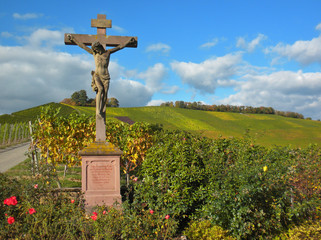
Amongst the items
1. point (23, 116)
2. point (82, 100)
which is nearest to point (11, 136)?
point (23, 116)

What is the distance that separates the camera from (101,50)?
23.6 ft

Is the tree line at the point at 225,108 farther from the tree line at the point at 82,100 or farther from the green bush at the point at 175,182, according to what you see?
the green bush at the point at 175,182

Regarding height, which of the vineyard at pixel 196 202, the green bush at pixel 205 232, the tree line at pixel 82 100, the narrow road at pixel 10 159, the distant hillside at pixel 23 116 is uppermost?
the tree line at pixel 82 100

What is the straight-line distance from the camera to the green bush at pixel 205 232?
508 cm

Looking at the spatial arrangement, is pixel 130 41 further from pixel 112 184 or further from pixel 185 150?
pixel 112 184

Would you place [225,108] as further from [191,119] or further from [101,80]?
[101,80]

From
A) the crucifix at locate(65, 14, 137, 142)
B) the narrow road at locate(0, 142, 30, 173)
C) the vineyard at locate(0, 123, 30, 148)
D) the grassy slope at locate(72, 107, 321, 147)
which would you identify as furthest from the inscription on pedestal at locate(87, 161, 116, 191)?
the grassy slope at locate(72, 107, 321, 147)

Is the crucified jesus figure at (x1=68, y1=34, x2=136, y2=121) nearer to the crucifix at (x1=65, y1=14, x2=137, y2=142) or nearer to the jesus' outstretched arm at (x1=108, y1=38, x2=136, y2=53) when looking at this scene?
the crucifix at (x1=65, y1=14, x2=137, y2=142)

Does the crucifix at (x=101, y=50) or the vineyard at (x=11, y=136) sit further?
the vineyard at (x=11, y=136)

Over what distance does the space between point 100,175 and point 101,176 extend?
4cm

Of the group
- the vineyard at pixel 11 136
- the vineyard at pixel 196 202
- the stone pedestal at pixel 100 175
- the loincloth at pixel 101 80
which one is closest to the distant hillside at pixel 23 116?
the vineyard at pixel 11 136

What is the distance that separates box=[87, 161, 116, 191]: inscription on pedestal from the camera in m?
6.70

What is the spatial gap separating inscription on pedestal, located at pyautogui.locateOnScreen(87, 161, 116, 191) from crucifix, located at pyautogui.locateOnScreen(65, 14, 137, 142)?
27.7 inches

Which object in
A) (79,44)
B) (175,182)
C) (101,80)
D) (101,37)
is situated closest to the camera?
(175,182)
